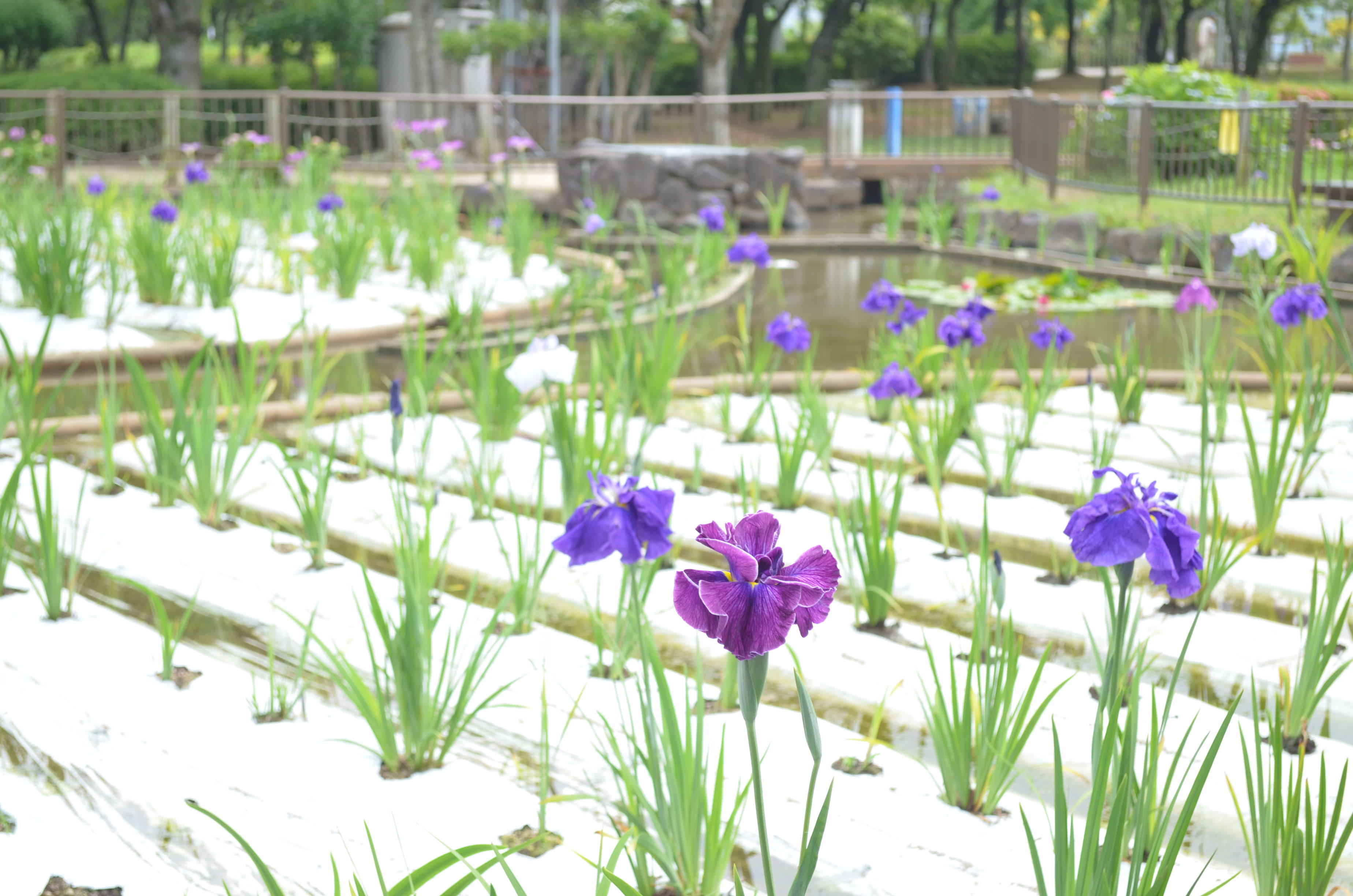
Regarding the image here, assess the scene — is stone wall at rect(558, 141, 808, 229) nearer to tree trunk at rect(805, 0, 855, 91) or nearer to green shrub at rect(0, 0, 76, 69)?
tree trunk at rect(805, 0, 855, 91)

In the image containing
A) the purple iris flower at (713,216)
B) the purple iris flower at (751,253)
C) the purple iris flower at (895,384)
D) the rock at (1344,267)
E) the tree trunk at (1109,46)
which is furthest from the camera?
the tree trunk at (1109,46)

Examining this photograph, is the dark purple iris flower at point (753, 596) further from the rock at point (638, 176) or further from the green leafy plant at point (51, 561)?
the rock at point (638, 176)

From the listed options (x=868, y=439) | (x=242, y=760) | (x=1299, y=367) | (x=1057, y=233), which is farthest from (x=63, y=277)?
(x=1057, y=233)

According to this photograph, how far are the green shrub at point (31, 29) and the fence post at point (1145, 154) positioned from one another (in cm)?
2236

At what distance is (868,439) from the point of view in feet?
14.4

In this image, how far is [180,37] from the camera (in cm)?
2088

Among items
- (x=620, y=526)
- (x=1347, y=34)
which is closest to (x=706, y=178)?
(x=620, y=526)

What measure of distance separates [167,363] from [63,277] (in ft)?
6.90

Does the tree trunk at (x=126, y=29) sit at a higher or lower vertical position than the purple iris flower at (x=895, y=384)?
higher

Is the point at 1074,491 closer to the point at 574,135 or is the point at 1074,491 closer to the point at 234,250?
the point at 234,250

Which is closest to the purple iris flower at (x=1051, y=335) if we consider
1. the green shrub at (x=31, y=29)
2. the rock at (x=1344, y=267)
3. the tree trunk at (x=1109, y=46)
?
the rock at (x=1344, y=267)

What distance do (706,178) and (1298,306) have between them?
9.55 meters

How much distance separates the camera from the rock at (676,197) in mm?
12594

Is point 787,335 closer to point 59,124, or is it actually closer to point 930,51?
point 59,124
